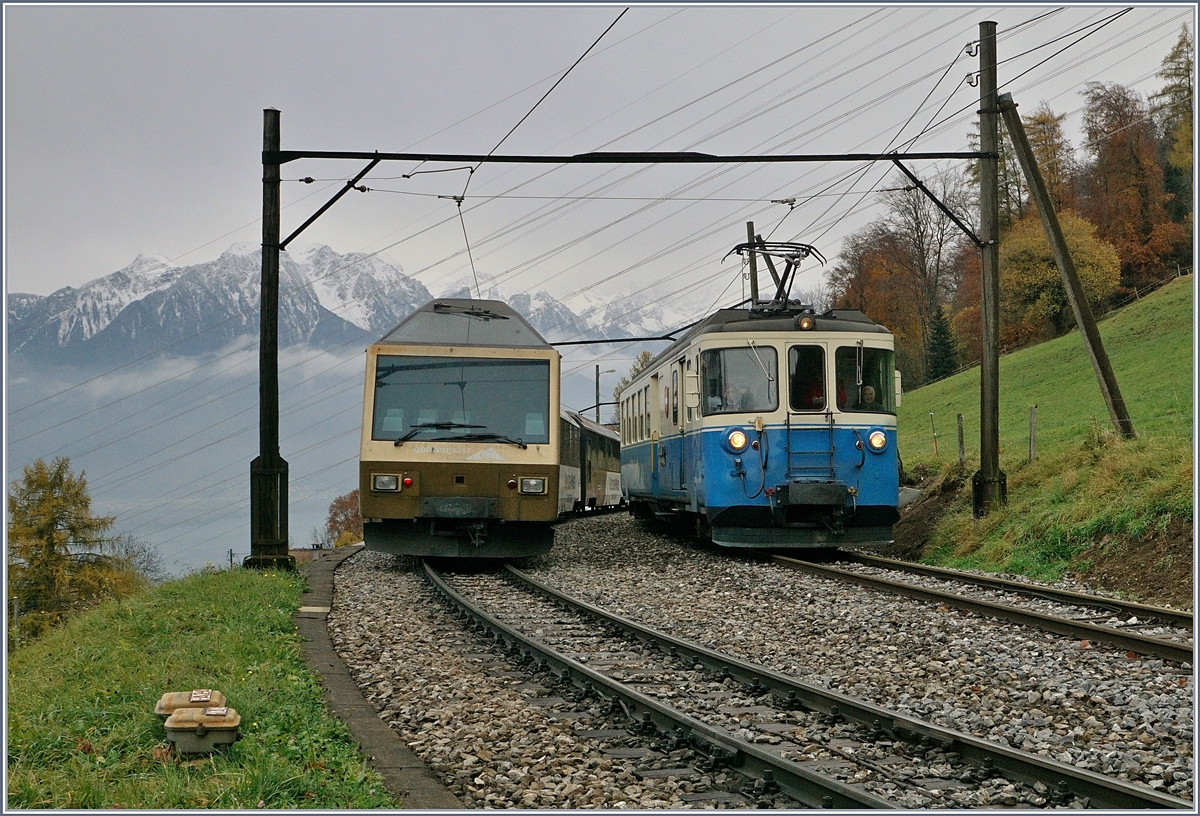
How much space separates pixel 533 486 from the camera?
46.0 ft

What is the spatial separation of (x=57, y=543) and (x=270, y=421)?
42302 mm

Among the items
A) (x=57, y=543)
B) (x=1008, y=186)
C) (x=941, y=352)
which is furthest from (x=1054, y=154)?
(x=57, y=543)

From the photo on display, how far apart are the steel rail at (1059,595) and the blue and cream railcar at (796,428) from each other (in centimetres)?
110

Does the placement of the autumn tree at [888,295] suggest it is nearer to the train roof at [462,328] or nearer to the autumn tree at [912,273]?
the autumn tree at [912,273]

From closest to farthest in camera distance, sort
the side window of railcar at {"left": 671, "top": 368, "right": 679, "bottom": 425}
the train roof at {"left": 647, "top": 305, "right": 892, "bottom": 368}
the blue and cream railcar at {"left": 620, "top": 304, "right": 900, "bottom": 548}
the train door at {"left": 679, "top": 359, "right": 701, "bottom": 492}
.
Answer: the blue and cream railcar at {"left": 620, "top": 304, "right": 900, "bottom": 548} → the train roof at {"left": 647, "top": 305, "right": 892, "bottom": 368} → the train door at {"left": 679, "top": 359, "right": 701, "bottom": 492} → the side window of railcar at {"left": 671, "top": 368, "right": 679, "bottom": 425}

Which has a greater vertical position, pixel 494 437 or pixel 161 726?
pixel 494 437

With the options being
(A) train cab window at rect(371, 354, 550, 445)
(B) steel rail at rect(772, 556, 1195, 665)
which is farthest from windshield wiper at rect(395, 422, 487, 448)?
(B) steel rail at rect(772, 556, 1195, 665)

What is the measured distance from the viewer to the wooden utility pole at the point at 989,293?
611 inches

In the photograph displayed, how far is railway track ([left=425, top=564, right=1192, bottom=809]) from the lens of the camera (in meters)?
4.81

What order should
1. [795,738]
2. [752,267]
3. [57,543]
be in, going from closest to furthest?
[795,738] → [752,267] → [57,543]

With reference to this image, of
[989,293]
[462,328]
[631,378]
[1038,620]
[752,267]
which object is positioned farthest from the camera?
[631,378]

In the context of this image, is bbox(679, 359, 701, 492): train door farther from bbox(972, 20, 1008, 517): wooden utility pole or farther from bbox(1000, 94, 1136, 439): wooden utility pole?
bbox(1000, 94, 1136, 439): wooden utility pole

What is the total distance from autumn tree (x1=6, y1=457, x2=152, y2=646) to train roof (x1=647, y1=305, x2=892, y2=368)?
41053mm

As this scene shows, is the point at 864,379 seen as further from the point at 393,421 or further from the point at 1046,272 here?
the point at 1046,272
